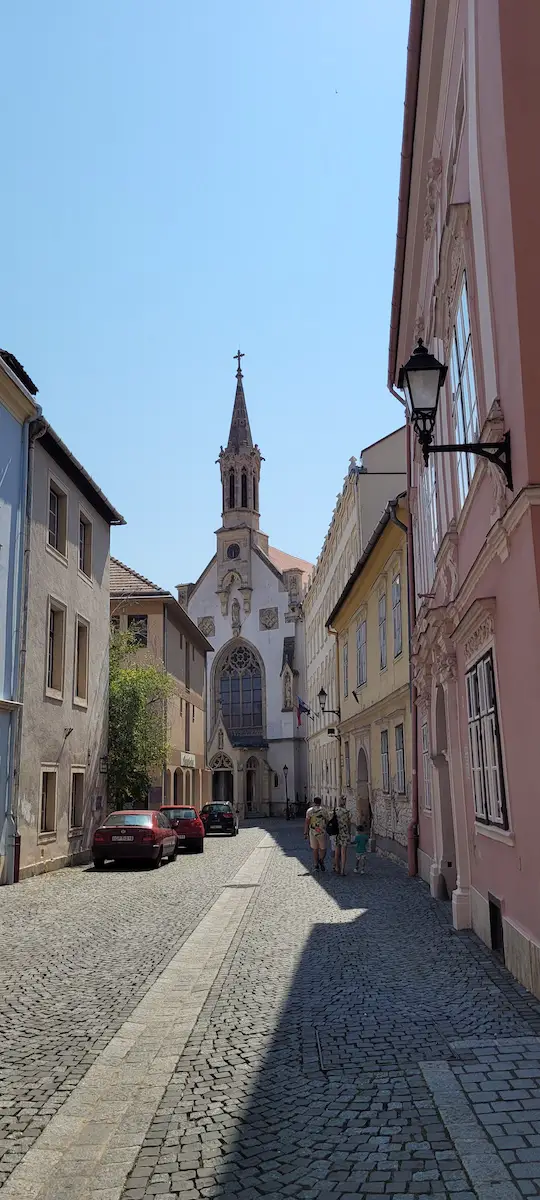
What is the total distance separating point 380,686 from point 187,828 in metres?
7.60

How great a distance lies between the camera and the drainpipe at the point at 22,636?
53.4 feet

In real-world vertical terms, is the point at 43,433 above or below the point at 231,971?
above

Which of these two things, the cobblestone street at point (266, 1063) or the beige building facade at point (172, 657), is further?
the beige building facade at point (172, 657)

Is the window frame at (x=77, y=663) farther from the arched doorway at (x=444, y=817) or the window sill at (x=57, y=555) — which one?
the arched doorway at (x=444, y=817)

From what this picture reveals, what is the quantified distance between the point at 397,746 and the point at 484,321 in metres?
12.8

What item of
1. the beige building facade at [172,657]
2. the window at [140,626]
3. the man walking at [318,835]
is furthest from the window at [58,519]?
the window at [140,626]

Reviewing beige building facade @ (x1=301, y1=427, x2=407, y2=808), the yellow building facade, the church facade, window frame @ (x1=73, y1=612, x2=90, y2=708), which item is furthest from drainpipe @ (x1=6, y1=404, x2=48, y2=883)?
the church facade

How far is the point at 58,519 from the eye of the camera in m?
20.5

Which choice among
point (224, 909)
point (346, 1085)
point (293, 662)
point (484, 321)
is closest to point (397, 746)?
point (224, 909)

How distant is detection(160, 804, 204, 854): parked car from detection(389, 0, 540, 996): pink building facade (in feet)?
44.2

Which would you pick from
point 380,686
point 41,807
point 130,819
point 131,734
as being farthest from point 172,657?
point 41,807

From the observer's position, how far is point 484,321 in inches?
311

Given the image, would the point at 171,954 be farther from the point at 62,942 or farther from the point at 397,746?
the point at 397,746

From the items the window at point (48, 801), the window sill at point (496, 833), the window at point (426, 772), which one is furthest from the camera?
the window at point (48, 801)
